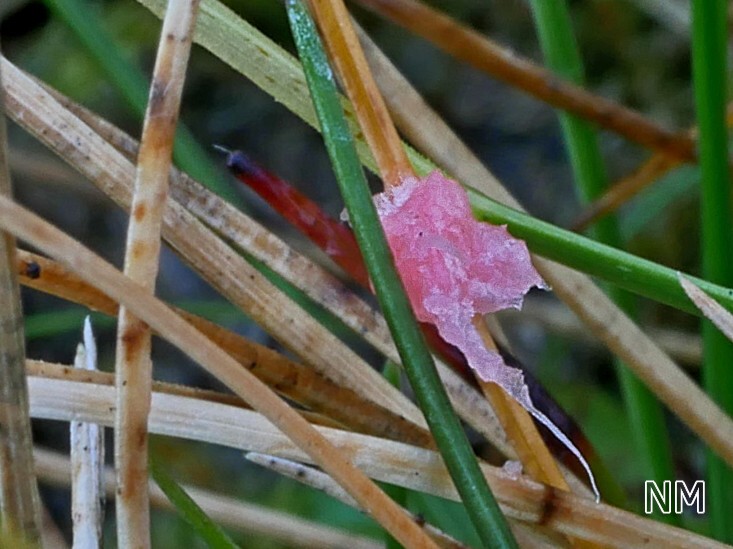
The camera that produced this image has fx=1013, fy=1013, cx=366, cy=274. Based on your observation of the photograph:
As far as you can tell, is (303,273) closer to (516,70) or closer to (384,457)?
(384,457)

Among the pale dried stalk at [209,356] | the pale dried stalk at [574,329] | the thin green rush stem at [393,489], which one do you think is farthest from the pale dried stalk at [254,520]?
the pale dried stalk at [574,329]

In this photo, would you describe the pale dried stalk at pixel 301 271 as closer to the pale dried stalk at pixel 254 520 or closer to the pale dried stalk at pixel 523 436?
the pale dried stalk at pixel 523 436

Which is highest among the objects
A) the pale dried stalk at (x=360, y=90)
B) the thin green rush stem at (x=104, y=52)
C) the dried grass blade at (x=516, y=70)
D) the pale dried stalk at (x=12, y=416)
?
the dried grass blade at (x=516, y=70)

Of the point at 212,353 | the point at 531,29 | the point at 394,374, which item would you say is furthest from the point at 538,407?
the point at 531,29

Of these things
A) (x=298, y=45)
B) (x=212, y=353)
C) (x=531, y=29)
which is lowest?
(x=212, y=353)

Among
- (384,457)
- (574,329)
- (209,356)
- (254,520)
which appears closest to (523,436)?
(384,457)

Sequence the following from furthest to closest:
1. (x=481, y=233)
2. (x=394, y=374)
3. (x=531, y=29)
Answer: (x=531, y=29) < (x=394, y=374) < (x=481, y=233)

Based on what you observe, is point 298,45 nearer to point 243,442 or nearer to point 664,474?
point 243,442
